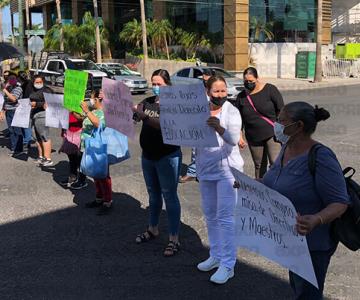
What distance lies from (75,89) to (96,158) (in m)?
1.00

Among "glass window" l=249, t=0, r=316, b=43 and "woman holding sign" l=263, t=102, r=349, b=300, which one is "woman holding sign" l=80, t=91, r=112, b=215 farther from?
"glass window" l=249, t=0, r=316, b=43

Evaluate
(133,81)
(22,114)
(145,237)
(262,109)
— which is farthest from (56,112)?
(133,81)

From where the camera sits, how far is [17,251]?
206 inches

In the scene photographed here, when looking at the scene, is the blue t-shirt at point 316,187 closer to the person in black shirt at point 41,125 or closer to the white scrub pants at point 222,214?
the white scrub pants at point 222,214

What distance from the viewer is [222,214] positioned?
14.4ft

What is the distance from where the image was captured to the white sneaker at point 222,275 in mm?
4340

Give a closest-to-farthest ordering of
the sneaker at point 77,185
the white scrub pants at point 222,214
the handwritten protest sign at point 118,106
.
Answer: the white scrub pants at point 222,214
the handwritten protest sign at point 118,106
the sneaker at point 77,185

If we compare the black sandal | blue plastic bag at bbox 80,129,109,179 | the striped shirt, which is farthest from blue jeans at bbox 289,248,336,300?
the striped shirt

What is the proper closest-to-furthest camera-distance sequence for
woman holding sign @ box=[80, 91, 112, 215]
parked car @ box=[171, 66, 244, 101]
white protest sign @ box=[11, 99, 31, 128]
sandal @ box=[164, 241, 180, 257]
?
1. sandal @ box=[164, 241, 180, 257]
2. woman holding sign @ box=[80, 91, 112, 215]
3. white protest sign @ box=[11, 99, 31, 128]
4. parked car @ box=[171, 66, 244, 101]

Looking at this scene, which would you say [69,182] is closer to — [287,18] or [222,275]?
[222,275]

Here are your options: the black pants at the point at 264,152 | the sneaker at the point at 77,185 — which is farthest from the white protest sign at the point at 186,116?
the sneaker at the point at 77,185

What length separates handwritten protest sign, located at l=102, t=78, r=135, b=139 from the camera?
5.11 meters

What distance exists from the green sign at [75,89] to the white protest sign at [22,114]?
3270 millimetres

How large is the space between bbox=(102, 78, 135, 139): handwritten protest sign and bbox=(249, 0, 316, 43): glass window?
106 ft
